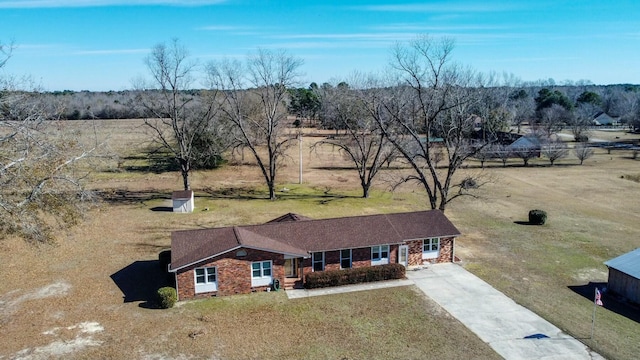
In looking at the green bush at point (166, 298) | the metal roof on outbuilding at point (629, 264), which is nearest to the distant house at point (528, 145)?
the metal roof on outbuilding at point (629, 264)

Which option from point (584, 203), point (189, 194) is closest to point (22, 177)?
point (189, 194)

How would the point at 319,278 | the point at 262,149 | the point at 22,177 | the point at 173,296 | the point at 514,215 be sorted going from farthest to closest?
the point at 262,149, the point at 514,215, the point at 319,278, the point at 173,296, the point at 22,177

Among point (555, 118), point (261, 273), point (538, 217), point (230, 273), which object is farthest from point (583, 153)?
point (230, 273)

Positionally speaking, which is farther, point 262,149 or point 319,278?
point 262,149

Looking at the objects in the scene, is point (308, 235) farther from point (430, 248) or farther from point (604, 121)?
point (604, 121)

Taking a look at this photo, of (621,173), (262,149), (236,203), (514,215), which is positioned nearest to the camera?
(514,215)

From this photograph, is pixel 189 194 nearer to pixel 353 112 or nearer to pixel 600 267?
pixel 353 112
